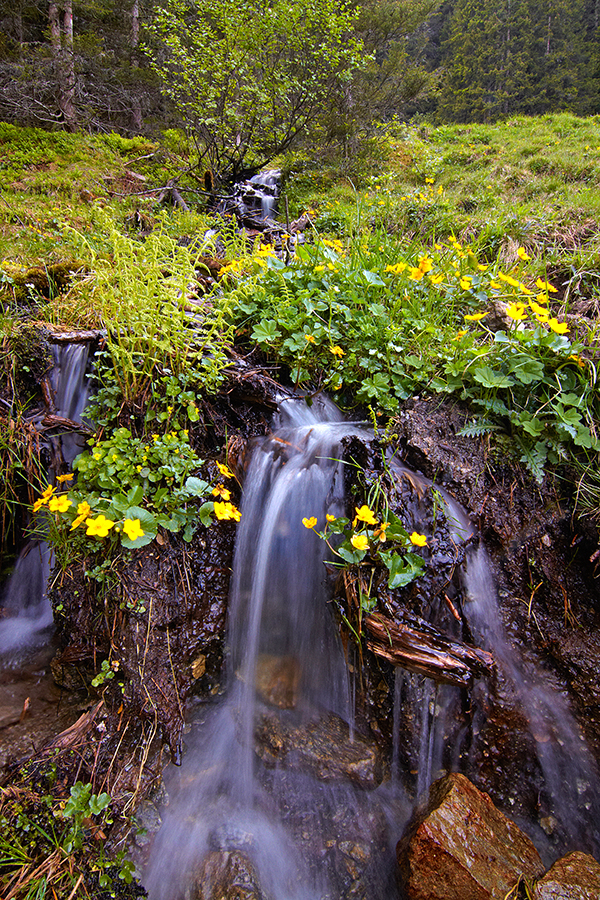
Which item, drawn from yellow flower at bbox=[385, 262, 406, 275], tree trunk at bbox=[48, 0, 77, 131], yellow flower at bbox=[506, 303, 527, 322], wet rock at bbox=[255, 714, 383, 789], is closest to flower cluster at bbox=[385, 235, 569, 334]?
yellow flower at bbox=[385, 262, 406, 275]

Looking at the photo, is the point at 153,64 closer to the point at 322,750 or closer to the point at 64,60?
the point at 64,60

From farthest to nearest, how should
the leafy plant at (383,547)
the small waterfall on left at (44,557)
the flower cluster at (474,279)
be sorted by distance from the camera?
the flower cluster at (474,279) → the small waterfall on left at (44,557) → the leafy plant at (383,547)

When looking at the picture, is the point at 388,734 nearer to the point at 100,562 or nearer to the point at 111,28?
the point at 100,562

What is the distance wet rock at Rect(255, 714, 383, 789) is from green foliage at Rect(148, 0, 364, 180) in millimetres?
7677

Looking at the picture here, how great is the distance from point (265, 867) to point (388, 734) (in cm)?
75

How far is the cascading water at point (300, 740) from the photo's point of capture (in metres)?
1.81

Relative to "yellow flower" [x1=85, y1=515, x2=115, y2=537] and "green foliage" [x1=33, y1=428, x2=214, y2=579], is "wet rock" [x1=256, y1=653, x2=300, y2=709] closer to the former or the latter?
"green foliage" [x1=33, y1=428, x2=214, y2=579]

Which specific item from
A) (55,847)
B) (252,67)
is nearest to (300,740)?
(55,847)

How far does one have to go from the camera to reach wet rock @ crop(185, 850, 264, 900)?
1708 mm

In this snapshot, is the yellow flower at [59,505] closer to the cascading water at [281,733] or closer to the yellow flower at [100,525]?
the yellow flower at [100,525]

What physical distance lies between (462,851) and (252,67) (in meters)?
9.17

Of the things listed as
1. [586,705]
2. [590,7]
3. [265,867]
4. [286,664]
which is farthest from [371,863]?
[590,7]

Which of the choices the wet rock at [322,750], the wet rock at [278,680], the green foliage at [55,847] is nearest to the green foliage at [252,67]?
the wet rock at [278,680]

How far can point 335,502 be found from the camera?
217cm
